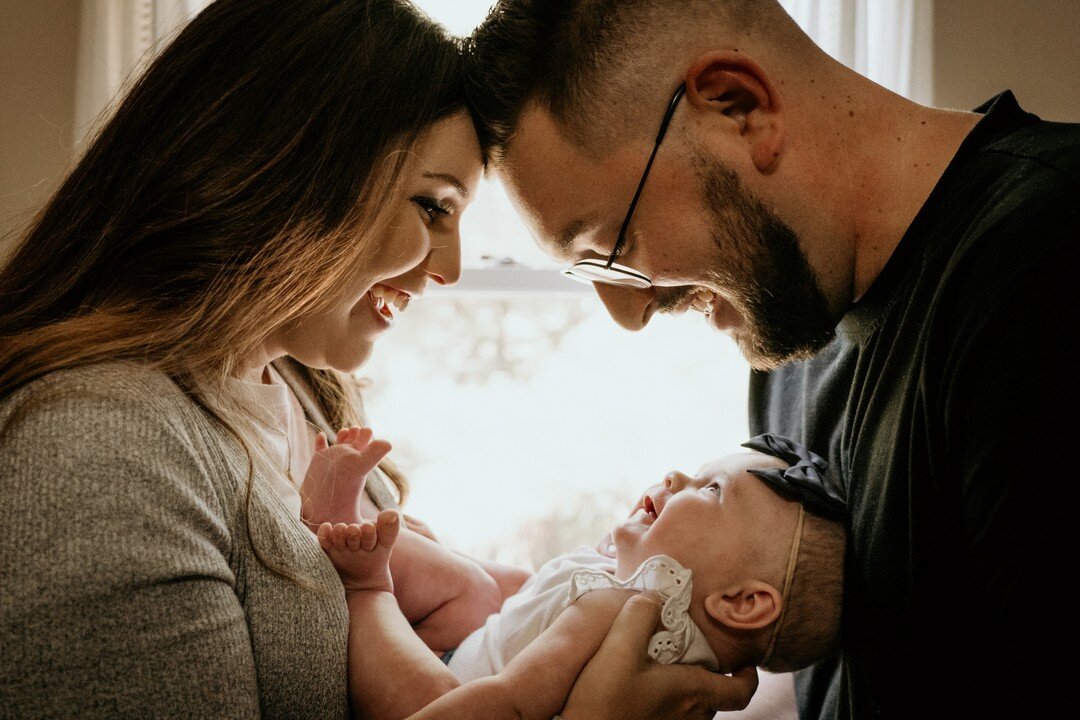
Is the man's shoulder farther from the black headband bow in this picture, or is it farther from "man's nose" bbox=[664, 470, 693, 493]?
"man's nose" bbox=[664, 470, 693, 493]

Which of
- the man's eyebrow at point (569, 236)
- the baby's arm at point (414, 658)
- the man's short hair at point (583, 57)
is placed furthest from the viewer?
the man's eyebrow at point (569, 236)

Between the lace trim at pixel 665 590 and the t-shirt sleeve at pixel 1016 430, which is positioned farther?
the lace trim at pixel 665 590

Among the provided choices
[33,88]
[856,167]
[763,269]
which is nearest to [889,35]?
[856,167]

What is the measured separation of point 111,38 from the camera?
2.13m

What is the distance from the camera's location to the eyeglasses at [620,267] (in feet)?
4.42

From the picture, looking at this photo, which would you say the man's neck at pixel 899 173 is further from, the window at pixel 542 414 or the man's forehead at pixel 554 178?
the window at pixel 542 414

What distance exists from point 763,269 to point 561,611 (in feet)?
2.34

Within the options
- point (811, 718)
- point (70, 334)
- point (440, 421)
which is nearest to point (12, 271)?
point (70, 334)

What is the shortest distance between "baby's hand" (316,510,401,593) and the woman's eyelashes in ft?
1.78

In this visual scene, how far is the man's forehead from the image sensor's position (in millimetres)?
1396

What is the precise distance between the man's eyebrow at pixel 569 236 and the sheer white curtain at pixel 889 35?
3.85 ft

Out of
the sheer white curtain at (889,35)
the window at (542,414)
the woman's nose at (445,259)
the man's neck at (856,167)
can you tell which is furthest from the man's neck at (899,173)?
the window at (542,414)

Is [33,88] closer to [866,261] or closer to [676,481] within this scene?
[676,481]

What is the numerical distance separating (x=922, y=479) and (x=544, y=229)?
2.51 feet
